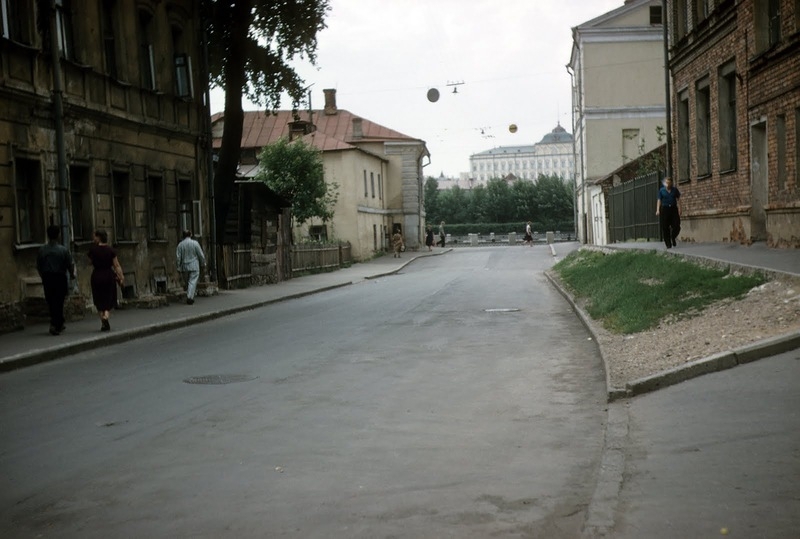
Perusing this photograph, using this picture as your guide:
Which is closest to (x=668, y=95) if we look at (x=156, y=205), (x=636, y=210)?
(x=636, y=210)

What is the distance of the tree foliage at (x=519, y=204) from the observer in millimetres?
104188

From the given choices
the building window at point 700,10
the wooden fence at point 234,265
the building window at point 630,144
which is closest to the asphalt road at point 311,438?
the wooden fence at point 234,265

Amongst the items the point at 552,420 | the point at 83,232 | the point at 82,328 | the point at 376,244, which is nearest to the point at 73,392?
the point at 552,420

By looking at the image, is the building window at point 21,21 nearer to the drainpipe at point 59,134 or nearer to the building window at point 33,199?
the drainpipe at point 59,134

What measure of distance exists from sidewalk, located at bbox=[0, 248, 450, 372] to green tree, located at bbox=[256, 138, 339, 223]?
20.0 meters

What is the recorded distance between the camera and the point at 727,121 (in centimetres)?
2509

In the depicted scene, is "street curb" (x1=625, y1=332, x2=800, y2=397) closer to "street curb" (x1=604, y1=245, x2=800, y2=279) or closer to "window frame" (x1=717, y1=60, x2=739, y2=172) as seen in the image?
"street curb" (x1=604, y1=245, x2=800, y2=279)

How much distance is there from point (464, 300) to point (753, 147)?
24.0 feet

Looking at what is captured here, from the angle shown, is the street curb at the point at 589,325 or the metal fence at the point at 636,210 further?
the metal fence at the point at 636,210

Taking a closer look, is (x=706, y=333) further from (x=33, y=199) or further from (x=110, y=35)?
(x=110, y=35)

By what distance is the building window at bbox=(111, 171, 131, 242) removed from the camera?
23.5m

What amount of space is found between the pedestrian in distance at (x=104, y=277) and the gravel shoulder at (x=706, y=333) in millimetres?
8754

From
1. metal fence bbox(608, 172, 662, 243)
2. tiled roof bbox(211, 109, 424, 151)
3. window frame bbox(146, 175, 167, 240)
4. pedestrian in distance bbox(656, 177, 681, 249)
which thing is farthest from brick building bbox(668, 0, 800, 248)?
tiled roof bbox(211, 109, 424, 151)

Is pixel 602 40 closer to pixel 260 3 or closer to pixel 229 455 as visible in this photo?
pixel 260 3
